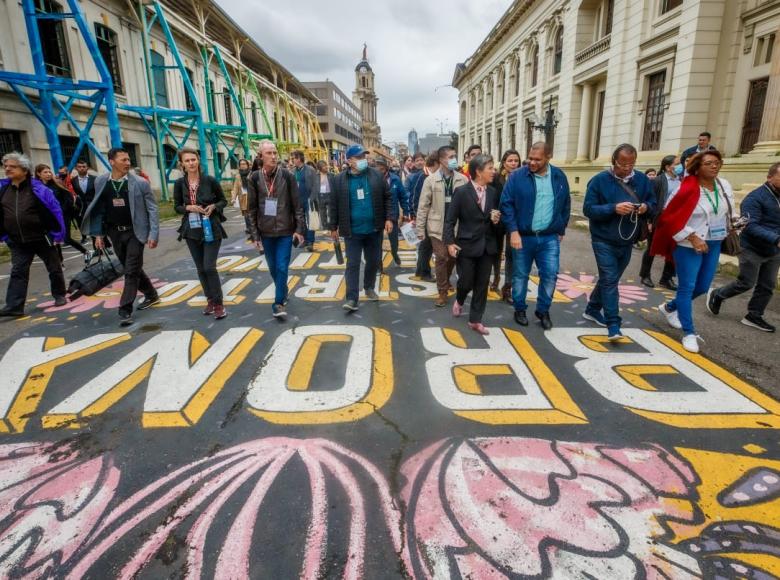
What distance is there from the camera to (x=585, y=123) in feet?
68.8

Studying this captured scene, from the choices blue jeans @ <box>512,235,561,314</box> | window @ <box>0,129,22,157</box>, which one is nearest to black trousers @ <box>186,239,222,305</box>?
blue jeans @ <box>512,235,561,314</box>

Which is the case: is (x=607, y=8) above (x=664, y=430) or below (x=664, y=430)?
above

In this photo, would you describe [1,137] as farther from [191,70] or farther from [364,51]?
[364,51]

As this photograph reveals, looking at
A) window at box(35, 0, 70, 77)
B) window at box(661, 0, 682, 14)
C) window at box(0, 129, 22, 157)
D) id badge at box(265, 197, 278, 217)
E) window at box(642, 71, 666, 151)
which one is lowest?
id badge at box(265, 197, 278, 217)

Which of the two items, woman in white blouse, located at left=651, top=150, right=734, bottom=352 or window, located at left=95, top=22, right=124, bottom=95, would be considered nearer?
woman in white blouse, located at left=651, top=150, right=734, bottom=352

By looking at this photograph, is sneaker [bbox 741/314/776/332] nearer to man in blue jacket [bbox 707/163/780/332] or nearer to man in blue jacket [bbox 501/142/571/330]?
man in blue jacket [bbox 707/163/780/332]

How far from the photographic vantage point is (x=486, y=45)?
3747 cm

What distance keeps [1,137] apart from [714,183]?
17050mm

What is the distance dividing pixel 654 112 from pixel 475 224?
15531 millimetres

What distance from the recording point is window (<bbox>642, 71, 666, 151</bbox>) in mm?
15375

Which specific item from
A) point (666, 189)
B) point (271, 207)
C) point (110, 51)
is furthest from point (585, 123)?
point (110, 51)

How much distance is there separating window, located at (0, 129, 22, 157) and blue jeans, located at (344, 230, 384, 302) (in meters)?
13.3

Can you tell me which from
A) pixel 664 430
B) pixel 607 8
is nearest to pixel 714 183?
pixel 664 430

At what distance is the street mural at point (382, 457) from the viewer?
1883 mm
